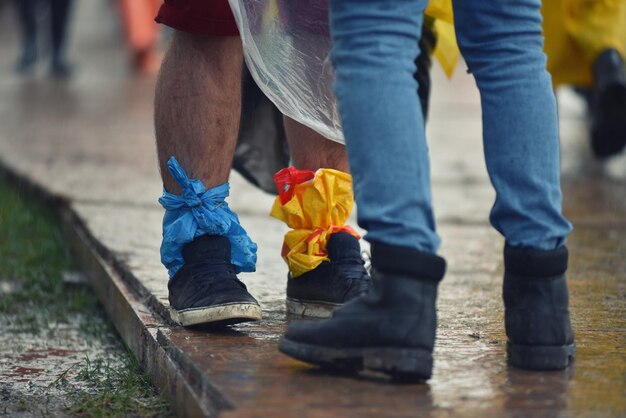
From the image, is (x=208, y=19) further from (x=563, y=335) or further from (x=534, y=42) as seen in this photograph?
(x=563, y=335)

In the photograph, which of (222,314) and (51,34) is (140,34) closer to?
(51,34)

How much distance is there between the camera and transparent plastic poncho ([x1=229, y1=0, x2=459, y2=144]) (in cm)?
233

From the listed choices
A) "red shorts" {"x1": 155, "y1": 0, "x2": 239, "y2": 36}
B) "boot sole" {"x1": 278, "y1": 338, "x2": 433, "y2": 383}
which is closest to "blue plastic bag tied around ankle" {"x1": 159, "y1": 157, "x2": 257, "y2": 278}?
"red shorts" {"x1": 155, "y1": 0, "x2": 239, "y2": 36}

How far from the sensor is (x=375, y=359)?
1.91 meters

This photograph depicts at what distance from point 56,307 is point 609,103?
7.88 ft

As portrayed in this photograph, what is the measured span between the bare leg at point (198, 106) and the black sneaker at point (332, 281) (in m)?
0.28

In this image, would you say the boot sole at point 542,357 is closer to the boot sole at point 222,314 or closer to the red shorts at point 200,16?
the boot sole at point 222,314

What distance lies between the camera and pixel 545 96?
2045 millimetres

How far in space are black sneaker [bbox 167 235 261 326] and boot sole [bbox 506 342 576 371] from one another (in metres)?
0.54

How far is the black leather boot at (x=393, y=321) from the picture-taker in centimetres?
189

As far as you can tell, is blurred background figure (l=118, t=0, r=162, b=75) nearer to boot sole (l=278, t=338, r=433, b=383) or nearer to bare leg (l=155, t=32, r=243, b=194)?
bare leg (l=155, t=32, r=243, b=194)

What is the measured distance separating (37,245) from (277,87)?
1876 millimetres

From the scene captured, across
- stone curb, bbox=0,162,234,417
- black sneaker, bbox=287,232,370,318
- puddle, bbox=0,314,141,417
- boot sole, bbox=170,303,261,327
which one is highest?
black sneaker, bbox=287,232,370,318

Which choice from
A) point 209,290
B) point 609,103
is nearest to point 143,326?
point 209,290
